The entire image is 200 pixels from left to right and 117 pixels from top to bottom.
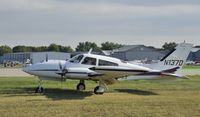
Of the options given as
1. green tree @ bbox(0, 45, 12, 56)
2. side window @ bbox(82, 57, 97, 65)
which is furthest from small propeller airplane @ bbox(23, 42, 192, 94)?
green tree @ bbox(0, 45, 12, 56)

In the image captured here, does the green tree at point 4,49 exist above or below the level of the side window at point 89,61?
above

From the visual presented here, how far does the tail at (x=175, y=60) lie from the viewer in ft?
82.9

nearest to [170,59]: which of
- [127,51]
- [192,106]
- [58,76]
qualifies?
[58,76]

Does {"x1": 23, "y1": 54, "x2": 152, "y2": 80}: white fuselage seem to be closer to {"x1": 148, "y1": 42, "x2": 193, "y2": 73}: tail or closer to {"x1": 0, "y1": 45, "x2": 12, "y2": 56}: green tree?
{"x1": 148, "y1": 42, "x2": 193, "y2": 73}: tail

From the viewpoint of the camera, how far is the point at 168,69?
991 inches

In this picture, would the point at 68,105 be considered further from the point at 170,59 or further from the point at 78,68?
the point at 170,59

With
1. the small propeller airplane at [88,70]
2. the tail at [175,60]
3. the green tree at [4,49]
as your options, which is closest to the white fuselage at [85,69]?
the small propeller airplane at [88,70]

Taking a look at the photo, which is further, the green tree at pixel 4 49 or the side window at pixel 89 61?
the green tree at pixel 4 49

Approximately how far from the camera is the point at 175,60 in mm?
25438

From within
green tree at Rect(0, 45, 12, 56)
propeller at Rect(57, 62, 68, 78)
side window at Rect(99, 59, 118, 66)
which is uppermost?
green tree at Rect(0, 45, 12, 56)

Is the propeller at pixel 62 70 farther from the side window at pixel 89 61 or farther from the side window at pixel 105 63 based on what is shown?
the side window at pixel 105 63

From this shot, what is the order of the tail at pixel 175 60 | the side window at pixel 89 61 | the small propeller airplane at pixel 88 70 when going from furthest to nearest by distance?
the tail at pixel 175 60 → the side window at pixel 89 61 → the small propeller airplane at pixel 88 70

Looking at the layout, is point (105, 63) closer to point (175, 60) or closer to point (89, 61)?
point (89, 61)

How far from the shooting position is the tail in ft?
82.9
